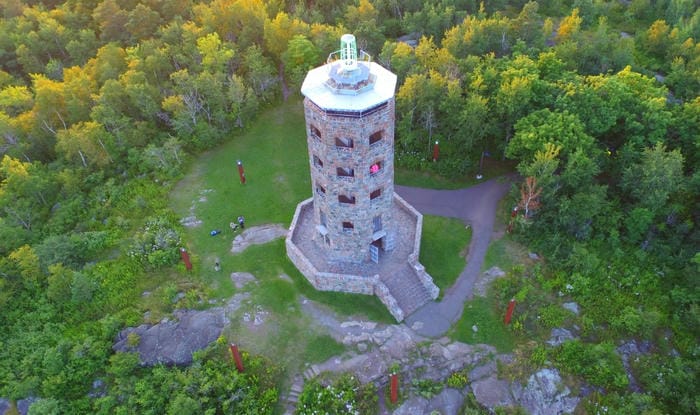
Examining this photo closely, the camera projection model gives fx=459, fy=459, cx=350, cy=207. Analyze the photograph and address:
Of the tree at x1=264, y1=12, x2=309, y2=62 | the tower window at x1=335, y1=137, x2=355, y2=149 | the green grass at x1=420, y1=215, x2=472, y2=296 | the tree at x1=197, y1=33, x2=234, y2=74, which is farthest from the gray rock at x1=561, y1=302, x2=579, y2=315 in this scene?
the tree at x1=197, y1=33, x2=234, y2=74

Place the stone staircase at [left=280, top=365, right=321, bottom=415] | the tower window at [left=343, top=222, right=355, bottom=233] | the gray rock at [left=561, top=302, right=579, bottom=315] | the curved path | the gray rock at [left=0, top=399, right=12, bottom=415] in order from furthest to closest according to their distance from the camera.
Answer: the gray rock at [left=561, top=302, right=579, bottom=315]
the tower window at [left=343, top=222, right=355, bottom=233]
the curved path
the gray rock at [left=0, top=399, right=12, bottom=415]
the stone staircase at [left=280, top=365, right=321, bottom=415]

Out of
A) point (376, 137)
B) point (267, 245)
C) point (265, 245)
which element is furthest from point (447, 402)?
point (265, 245)

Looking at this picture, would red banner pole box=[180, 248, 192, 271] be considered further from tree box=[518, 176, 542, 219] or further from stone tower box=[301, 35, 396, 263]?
tree box=[518, 176, 542, 219]

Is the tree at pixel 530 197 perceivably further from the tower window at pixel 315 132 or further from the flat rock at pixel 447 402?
the tower window at pixel 315 132

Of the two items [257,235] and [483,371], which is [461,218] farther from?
[257,235]

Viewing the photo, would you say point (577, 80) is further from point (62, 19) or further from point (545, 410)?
point (62, 19)

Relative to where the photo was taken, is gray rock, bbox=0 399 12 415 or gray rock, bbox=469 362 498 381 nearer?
gray rock, bbox=469 362 498 381

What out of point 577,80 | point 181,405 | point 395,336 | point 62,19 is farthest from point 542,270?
point 62,19
